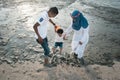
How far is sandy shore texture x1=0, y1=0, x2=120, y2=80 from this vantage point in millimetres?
6086

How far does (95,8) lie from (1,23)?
4947 mm

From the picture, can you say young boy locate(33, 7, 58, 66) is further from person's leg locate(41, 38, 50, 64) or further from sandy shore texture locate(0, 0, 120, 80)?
sandy shore texture locate(0, 0, 120, 80)

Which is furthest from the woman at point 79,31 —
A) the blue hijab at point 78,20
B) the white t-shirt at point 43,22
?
the white t-shirt at point 43,22

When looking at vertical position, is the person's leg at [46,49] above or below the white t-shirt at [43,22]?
below

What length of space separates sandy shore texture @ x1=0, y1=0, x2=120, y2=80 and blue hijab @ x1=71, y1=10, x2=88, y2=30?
1.16 m

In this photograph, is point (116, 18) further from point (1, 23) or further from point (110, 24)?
point (1, 23)

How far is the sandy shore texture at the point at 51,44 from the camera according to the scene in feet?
20.0

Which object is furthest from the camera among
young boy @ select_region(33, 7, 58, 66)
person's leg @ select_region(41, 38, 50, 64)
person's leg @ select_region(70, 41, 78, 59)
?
person's leg @ select_region(70, 41, 78, 59)

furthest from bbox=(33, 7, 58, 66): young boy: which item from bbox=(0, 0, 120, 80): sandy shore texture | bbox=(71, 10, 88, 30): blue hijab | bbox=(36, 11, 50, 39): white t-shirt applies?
bbox=(0, 0, 120, 80): sandy shore texture

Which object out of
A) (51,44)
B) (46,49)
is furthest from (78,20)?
(51,44)

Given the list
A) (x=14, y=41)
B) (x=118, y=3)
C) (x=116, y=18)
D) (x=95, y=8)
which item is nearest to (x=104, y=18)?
(x=116, y=18)

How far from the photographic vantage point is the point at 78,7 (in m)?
11.8

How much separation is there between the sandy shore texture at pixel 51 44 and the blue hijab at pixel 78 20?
3.80 feet

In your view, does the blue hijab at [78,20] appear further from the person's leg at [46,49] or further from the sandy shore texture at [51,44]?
the sandy shore texture at [51,44]
